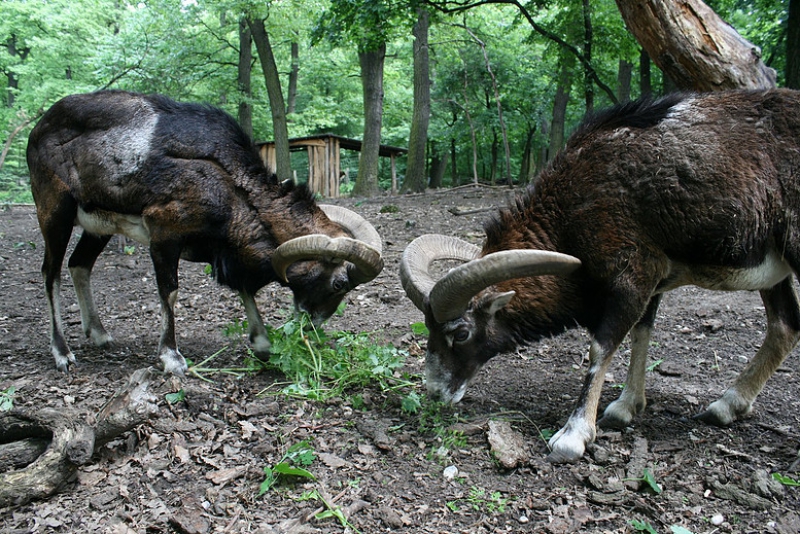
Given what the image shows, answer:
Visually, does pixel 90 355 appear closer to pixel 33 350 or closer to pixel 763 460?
pixel 33 350

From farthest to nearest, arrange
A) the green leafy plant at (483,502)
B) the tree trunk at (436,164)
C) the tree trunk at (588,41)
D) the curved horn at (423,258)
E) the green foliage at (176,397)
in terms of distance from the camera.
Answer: the tree trunk at (436,164), the tree trunk at (588,41), the curved horn at (423,258), the green foliage at (176,397), the green leafy plant at (483,502)

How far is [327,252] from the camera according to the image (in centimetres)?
535

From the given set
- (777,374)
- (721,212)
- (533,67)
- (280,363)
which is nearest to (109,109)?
(280,363)

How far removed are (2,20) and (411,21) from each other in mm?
23310

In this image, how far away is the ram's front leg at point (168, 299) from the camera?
5.35 meters

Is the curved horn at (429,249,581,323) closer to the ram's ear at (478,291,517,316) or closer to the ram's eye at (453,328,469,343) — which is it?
the ram's ear at (478,291,517,316)

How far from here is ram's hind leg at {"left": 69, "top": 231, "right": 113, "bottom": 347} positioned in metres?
6.28

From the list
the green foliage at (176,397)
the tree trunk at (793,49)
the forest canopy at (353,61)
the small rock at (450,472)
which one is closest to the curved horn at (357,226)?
the green foliage at (176,397)

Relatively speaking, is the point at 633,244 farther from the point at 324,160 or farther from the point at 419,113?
the point at 324,160

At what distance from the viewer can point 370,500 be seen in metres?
3.59

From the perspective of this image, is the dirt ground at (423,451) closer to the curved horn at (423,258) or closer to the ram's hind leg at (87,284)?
the ram's hind leg at (87,284)

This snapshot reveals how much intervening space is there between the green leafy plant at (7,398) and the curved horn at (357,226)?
3136 mm

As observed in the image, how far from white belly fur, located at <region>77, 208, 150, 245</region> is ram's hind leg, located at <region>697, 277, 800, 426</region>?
5.03 m

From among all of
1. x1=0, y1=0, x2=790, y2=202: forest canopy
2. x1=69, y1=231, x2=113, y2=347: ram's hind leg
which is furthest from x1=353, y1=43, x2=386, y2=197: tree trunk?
x1=69, y1=231, x2=113, y2=347: ram's hind leg
